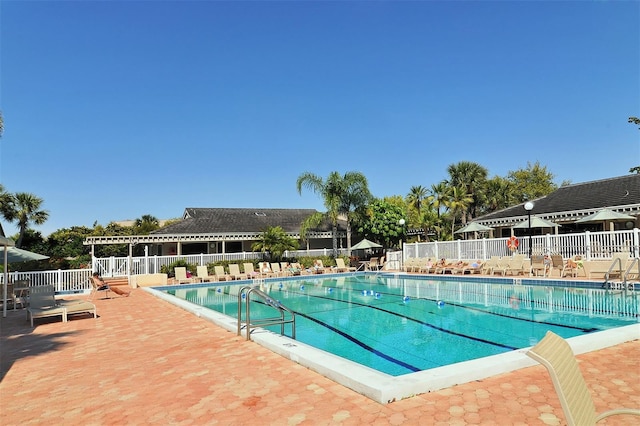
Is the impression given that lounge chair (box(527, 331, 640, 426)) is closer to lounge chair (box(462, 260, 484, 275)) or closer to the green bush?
lounge chair (box(462, 260, 484, 275))

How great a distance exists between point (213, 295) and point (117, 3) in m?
11.8

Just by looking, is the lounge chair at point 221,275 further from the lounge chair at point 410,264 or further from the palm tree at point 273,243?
the lounge chair at point 410,264

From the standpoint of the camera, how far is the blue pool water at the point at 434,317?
24.3 feet

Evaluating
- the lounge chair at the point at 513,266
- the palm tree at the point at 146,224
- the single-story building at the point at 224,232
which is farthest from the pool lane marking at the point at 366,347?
the palm tree at the point at 146,224

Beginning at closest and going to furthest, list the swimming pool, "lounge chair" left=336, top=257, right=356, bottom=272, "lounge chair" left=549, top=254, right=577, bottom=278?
1. the swimming pool
2. "lounge chair" left=549, top=254, right=577, bottom=278
3. "lounge chair" left=336, top=257, right=356, bottom=272

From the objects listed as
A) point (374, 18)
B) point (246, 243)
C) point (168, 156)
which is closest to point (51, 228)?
point (168, 156)

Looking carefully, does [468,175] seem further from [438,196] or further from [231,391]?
[231,391]

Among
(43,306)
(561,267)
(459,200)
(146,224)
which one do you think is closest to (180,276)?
(43,306)

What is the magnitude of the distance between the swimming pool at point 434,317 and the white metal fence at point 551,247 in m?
4.16

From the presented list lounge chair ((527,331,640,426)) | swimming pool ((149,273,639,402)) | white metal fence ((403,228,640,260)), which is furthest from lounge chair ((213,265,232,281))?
lounge chair ((527,331,640,426))

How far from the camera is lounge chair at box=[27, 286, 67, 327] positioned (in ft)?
32.2

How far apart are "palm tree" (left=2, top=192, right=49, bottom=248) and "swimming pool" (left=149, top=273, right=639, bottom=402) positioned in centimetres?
2632

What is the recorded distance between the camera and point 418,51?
20.7m

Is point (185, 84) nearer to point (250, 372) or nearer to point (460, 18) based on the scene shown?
point (460, 18)
